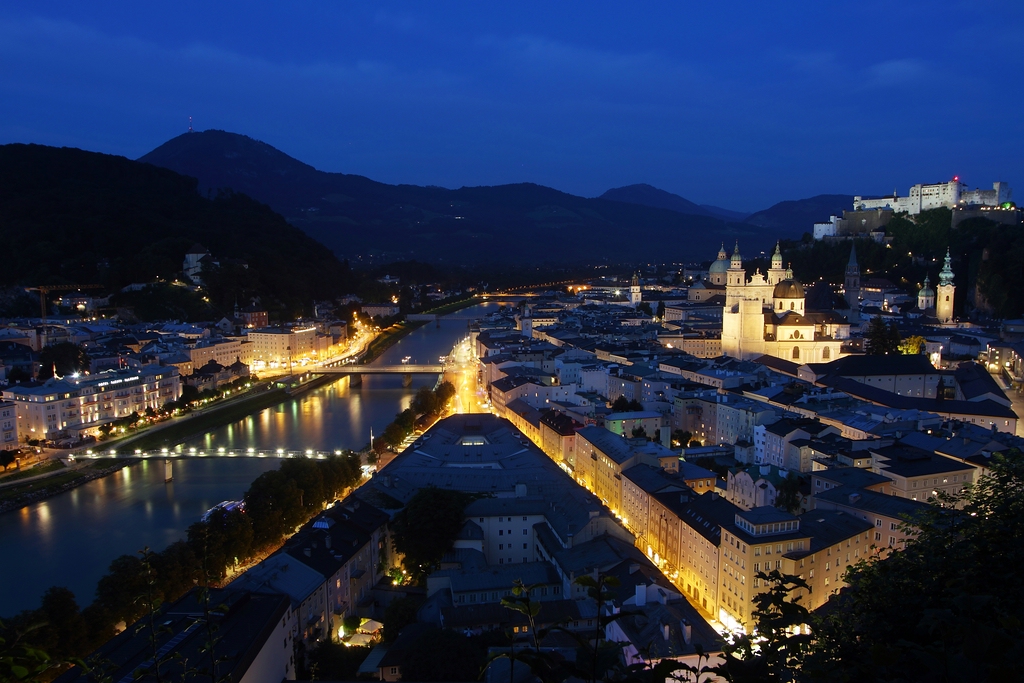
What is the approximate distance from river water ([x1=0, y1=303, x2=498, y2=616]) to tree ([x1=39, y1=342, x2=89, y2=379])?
3.43 m

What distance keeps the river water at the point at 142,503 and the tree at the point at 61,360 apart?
3.43 metres

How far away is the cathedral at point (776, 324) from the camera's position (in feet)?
43.5

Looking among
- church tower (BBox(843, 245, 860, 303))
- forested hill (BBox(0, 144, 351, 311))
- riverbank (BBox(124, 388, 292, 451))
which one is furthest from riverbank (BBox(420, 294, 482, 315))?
church tower (BBox(843, 245, 860, 303))

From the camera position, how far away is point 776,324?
13.4 metres

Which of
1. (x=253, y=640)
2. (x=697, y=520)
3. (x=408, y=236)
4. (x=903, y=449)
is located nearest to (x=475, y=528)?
(x=697, y=520)

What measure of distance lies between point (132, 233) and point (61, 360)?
1174 centimetres

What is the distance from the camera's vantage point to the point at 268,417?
41.1ft

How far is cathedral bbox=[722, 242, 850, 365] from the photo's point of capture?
43.5ft

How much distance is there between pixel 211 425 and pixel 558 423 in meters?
6.00

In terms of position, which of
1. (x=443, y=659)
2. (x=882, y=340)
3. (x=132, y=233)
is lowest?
(x=443, y=659)

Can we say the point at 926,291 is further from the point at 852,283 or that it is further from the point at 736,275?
the point at 736,275

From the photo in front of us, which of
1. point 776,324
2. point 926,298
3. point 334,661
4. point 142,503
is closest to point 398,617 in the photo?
point 334,661

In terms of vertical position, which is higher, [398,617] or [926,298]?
[926,298]

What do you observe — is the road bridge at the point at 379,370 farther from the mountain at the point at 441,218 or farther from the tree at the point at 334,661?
the mountain at the point at 441,218
